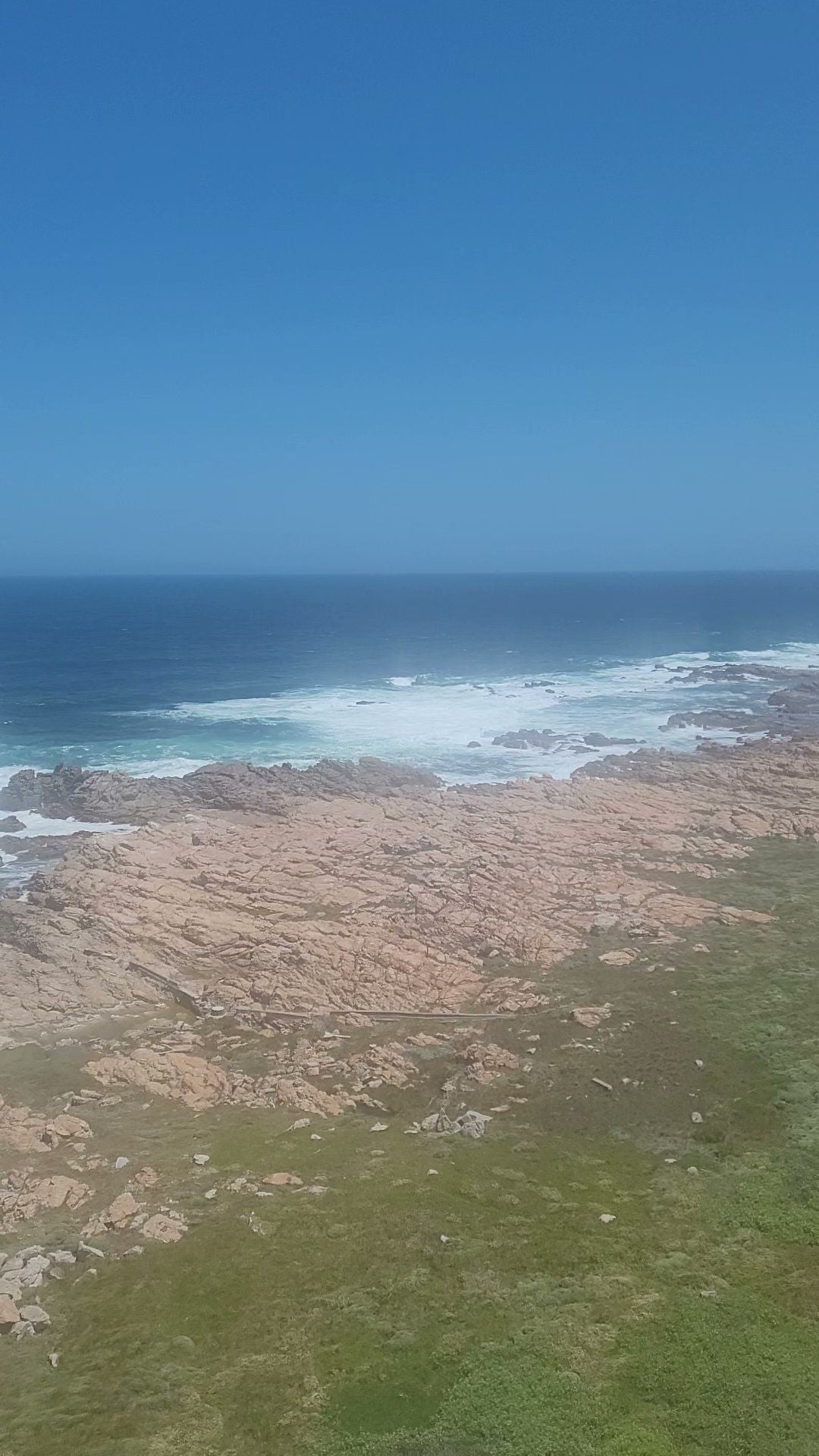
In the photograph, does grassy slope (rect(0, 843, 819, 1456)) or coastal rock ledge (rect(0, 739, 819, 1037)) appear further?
coastal rock ledge (rect(0, 739, 819, 1037))

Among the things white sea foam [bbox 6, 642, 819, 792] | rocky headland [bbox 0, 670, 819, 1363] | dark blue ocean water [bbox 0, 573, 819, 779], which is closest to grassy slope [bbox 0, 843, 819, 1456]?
rocky headland [bbox 0, 670, 819, 1363]

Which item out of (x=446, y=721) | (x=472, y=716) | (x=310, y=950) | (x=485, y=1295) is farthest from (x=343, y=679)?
(x=485, y=1295)

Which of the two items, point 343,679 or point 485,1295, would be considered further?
point 343,679

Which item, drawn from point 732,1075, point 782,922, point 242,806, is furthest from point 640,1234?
point 242,806

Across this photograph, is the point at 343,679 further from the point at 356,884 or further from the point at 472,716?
the point at 356,884

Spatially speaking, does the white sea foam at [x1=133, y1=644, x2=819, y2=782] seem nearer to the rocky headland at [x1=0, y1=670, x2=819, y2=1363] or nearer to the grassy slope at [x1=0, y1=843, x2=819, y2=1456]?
the rocky headland at [x1=0, y1=670, x2=819, y2=1363]

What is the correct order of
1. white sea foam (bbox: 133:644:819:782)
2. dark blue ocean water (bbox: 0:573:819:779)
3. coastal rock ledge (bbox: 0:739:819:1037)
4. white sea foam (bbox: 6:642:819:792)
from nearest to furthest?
coastal rock ledge (bbox: 0:739:819:1037), white sea foam (bbox: 6:642:819:792), white sea foam (bbox: 133:644:819:782), dark blue ocean water (bbox: 0:573:819:779)

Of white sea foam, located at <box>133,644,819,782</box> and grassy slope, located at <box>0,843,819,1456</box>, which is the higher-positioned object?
white sea foam, located at <box>133,644,819,782</box>

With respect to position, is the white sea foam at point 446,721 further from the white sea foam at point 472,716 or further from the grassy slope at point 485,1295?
the grassy slope at point 485,1295
